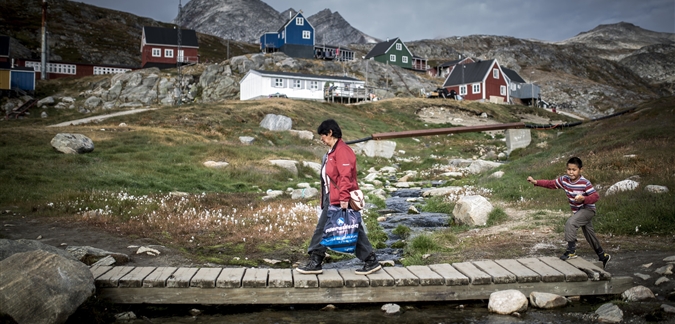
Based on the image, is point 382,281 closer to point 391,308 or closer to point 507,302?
point 391,308

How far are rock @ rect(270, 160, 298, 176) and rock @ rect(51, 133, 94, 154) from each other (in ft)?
31.3

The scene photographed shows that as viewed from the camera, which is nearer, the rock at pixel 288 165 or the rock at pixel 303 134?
the rock at pixel 288 165

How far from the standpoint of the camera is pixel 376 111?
63656 mm

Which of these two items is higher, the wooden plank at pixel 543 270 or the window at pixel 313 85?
the window at pixel 313 85

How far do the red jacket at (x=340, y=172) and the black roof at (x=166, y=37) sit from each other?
93.7 metres

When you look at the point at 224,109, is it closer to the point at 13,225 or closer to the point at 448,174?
the point at 448,174

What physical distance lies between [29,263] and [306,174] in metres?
21.3

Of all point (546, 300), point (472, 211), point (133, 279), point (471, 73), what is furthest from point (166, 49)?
point (546, 300)

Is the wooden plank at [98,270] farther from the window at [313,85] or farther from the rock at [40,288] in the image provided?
the window at [313,85]

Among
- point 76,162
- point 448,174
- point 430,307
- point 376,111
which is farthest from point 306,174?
point 376,111

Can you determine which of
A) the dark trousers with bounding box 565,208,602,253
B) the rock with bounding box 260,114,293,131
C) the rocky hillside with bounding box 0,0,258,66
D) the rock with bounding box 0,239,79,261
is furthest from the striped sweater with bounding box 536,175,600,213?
the rocky hillside with bounding box 0,0,258,66

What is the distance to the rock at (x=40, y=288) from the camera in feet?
20.8

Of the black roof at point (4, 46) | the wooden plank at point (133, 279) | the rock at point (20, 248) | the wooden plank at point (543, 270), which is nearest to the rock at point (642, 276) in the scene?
the wooden plank at point (543, 270)

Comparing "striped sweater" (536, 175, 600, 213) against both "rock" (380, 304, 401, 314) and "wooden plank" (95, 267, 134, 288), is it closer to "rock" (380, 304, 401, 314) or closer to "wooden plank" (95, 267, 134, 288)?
"rock" (380, 304, 401, 314)
